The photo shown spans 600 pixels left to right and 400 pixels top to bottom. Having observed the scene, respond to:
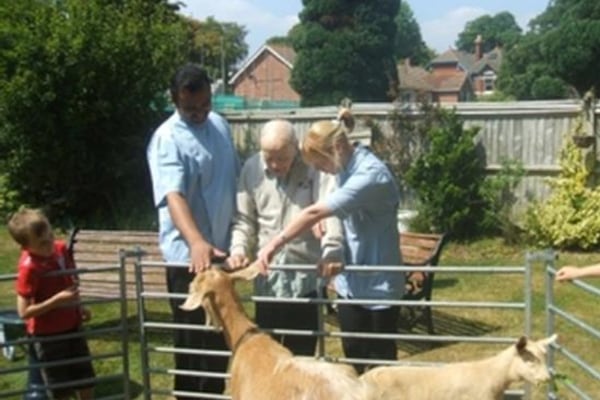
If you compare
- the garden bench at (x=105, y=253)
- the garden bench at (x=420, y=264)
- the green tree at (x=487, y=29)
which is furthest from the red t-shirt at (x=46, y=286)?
the green tree at (x=487, y=29)

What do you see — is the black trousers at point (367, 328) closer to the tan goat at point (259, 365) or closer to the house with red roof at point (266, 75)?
the tan goat at point (259, 365)

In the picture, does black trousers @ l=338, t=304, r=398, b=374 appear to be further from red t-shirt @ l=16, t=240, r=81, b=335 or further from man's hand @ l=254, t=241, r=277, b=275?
red t-shirt @ l=16, t=240, r=81, b=335

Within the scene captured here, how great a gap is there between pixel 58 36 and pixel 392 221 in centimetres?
1036

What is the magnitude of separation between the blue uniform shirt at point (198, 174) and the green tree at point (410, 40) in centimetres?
8223

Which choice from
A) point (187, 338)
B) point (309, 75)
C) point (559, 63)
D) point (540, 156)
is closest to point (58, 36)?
point (540, 156)

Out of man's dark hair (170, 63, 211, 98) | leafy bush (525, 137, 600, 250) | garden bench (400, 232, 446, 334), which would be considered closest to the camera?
man's dark hair (170, 63, 211, 98)

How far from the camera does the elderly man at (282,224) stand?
13.3ft

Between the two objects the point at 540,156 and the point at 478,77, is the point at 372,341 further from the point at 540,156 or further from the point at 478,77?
the point at 478,77

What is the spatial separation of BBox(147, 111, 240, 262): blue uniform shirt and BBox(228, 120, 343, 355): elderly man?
9 cm

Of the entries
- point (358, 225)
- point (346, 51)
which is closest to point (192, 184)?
point (358, 225)

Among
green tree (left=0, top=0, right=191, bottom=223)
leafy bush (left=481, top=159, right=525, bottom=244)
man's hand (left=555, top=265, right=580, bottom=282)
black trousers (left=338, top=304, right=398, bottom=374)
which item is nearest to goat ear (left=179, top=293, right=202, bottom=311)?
black trousers (left=338, top=304, right=398, bottom=374)

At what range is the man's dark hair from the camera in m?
4.02

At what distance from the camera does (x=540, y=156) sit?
12258mm

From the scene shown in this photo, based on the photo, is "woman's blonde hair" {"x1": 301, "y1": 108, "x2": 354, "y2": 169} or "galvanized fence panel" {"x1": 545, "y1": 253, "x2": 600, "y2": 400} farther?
"woman's blonde hair" {"x1": 301, "y1": 108, "x2": 354, "y2": 169}
